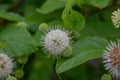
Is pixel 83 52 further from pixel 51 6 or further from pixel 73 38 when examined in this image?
pixel 51 6

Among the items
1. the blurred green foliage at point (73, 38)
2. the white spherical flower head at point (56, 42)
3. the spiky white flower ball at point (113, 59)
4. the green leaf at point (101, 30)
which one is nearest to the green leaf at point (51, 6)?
the blurred green foliage at point (73, 38)

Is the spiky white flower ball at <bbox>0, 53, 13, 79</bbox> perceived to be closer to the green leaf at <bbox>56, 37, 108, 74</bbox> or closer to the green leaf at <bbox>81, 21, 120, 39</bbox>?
the green leaf at <bbox>56, 37, 108, 74</bbox>

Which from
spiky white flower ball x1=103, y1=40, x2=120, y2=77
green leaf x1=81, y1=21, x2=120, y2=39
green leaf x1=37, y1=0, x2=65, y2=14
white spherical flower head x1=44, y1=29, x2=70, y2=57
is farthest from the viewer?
green leaf x1=37, y1=0, x2=65, y2=14

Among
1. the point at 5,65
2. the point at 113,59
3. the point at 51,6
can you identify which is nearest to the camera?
the point at 113,59

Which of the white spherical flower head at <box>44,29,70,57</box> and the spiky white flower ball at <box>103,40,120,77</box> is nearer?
the spiky white flower ball at <box>103,40,120,77</box>

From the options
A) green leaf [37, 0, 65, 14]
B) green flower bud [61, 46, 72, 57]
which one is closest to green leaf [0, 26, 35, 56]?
green flower bud [61, 46, 72, 57]

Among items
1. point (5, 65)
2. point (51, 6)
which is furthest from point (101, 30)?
point (5, 65)

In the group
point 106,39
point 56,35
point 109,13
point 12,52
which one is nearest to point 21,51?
point 12,52
